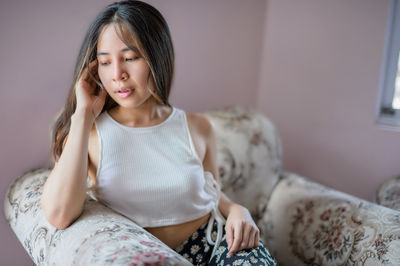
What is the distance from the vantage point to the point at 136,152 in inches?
38.4

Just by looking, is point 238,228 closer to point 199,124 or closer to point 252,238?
point 252,238

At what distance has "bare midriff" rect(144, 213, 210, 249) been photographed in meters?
0.98

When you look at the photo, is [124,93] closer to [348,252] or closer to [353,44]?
[348,252]

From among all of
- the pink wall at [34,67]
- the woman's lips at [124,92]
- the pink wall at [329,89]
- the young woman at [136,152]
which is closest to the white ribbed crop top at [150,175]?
the young woman at [136,152]

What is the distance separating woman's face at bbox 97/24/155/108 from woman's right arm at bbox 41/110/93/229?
143mm

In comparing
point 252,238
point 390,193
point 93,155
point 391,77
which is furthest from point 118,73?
point 391,77

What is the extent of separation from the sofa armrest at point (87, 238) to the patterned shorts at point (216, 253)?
218mm

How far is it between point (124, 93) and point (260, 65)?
125 cm

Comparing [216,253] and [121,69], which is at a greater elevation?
[121,69]

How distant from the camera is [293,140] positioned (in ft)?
6.21

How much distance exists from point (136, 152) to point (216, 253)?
1.23ft

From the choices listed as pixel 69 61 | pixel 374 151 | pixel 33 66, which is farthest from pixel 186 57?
pixel 374 151

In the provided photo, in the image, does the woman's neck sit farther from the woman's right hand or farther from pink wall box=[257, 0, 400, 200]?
pink wall box=[257, 0, 400, 200]

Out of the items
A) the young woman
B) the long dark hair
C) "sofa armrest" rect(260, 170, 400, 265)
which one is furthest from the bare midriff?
"sofa armrest" rect(260, 170, 400, 265)
